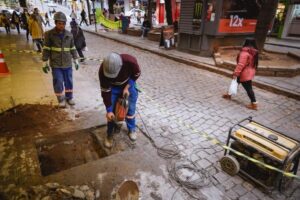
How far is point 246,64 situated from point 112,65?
12.0 ft

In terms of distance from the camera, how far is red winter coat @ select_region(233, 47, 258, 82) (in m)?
5.12

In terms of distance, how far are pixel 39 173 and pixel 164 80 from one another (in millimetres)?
5329

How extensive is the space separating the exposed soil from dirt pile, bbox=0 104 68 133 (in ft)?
24.2

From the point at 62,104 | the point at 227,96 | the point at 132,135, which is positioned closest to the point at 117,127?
the point at 132,135

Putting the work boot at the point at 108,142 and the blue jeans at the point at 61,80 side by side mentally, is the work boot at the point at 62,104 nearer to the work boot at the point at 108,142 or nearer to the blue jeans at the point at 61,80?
the blue jeans at the point at 61,80

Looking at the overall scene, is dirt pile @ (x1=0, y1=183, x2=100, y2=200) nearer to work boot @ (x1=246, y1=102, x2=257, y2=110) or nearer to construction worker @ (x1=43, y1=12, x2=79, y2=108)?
construction worker @ (x1=43, y1=12, x2=79, y2=108)

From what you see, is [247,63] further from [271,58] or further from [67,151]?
[271,58]

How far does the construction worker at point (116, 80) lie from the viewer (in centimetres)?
309

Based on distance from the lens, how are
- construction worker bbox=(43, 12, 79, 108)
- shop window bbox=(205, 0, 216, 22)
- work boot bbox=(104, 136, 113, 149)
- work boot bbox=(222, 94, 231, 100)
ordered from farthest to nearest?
shop window bbox=(205, 0, 216, 22) < work boot bbox=(222, 94, 231, 100) < construction worker bbox=(43, 12, 79, 108) < work boot bbox=(104, 136, 113, 149)

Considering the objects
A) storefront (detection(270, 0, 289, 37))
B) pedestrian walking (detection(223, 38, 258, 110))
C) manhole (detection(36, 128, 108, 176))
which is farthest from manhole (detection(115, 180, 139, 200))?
storefront (detection(270, 0, 289, 37))

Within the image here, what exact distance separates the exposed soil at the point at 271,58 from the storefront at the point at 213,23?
2.01 ft

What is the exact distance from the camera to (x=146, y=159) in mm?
3672

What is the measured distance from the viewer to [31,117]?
15.7 feet

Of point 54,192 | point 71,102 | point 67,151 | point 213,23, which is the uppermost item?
point 213,23
